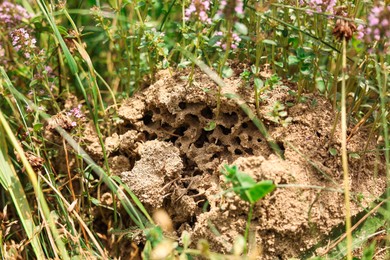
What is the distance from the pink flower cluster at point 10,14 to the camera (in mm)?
2166

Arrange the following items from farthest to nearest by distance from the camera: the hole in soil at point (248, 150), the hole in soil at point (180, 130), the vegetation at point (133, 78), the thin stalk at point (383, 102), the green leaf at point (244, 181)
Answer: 1. the hole in soil at point (180, 130)
2. the hole in soil at point (248, 150)
3. the vegetation at point (133, 78)
4. the thin stalk at point (383, 102)
5. the green leaf at point (244, 181)

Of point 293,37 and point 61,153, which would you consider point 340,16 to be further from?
point 61,153

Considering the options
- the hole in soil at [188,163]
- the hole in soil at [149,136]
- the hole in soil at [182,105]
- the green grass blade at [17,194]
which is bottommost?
the green grass blade at [17,194]

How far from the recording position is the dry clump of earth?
178 cm

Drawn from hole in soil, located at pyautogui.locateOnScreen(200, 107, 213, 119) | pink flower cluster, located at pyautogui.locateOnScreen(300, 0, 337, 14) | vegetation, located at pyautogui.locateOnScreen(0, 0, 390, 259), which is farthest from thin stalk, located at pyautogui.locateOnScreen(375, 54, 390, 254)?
hole in soil, located at pyautogui.locateOnScreen(200, 107, 213, 119)

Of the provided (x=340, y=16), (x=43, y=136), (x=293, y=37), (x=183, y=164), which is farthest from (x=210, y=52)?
(x=43, y=136)

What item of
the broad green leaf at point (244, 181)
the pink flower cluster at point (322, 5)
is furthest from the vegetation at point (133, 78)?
the broad green leaf at point (244, 181)

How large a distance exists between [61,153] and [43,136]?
0.32 feet

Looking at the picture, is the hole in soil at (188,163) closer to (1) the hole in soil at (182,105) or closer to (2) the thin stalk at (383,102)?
(1) the hole in soil at (182,105)

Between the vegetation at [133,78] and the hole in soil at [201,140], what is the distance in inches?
4.5

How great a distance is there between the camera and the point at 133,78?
2436 millimetres

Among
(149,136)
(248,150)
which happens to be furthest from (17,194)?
(248,150)

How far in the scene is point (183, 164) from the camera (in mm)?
2000

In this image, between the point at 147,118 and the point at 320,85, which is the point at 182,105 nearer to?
the point at 147,118
